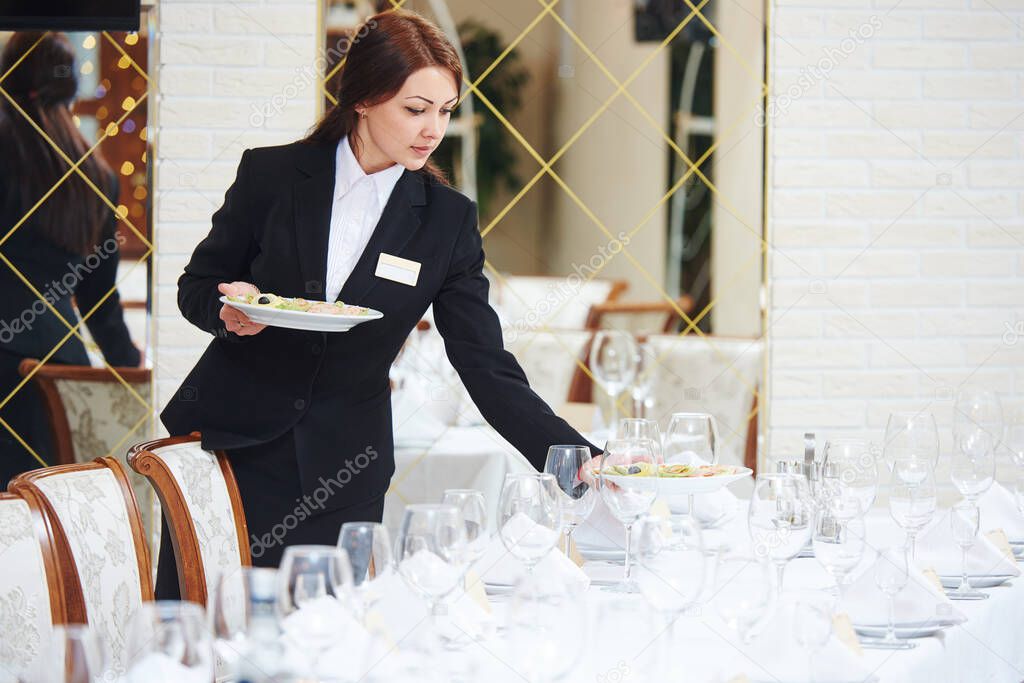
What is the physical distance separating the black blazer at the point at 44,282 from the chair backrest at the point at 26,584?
169 cm

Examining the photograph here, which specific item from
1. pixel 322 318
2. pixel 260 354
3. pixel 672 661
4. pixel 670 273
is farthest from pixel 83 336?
pixel 670 273

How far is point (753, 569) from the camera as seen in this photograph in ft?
4.19

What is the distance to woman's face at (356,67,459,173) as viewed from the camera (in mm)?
2039

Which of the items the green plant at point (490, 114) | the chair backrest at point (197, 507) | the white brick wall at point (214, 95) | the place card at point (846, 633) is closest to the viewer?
the place card at point (846, 633)

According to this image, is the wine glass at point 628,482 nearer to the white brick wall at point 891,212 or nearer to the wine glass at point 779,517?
the wine glass at point 779,517

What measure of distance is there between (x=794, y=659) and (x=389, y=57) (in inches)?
46.9

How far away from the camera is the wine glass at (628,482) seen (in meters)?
1.70

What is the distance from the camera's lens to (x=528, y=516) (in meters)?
1.54

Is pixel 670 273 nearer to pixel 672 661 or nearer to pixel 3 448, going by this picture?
pixel 3 448

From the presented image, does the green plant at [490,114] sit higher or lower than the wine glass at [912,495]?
higher

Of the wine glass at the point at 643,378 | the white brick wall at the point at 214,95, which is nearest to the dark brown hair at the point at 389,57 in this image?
the white brick wall at the point at 214,95

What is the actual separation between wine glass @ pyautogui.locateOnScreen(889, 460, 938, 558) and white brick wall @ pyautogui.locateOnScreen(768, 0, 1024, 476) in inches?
60.4

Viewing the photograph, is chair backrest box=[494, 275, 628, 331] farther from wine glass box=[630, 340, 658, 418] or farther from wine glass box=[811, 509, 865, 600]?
wine glass box=[811, 509, 865, 600]

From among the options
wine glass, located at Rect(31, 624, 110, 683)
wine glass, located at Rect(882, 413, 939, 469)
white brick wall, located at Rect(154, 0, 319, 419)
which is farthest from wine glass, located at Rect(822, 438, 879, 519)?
white brick wall, located at Rect(154, 0, 319, 419)
